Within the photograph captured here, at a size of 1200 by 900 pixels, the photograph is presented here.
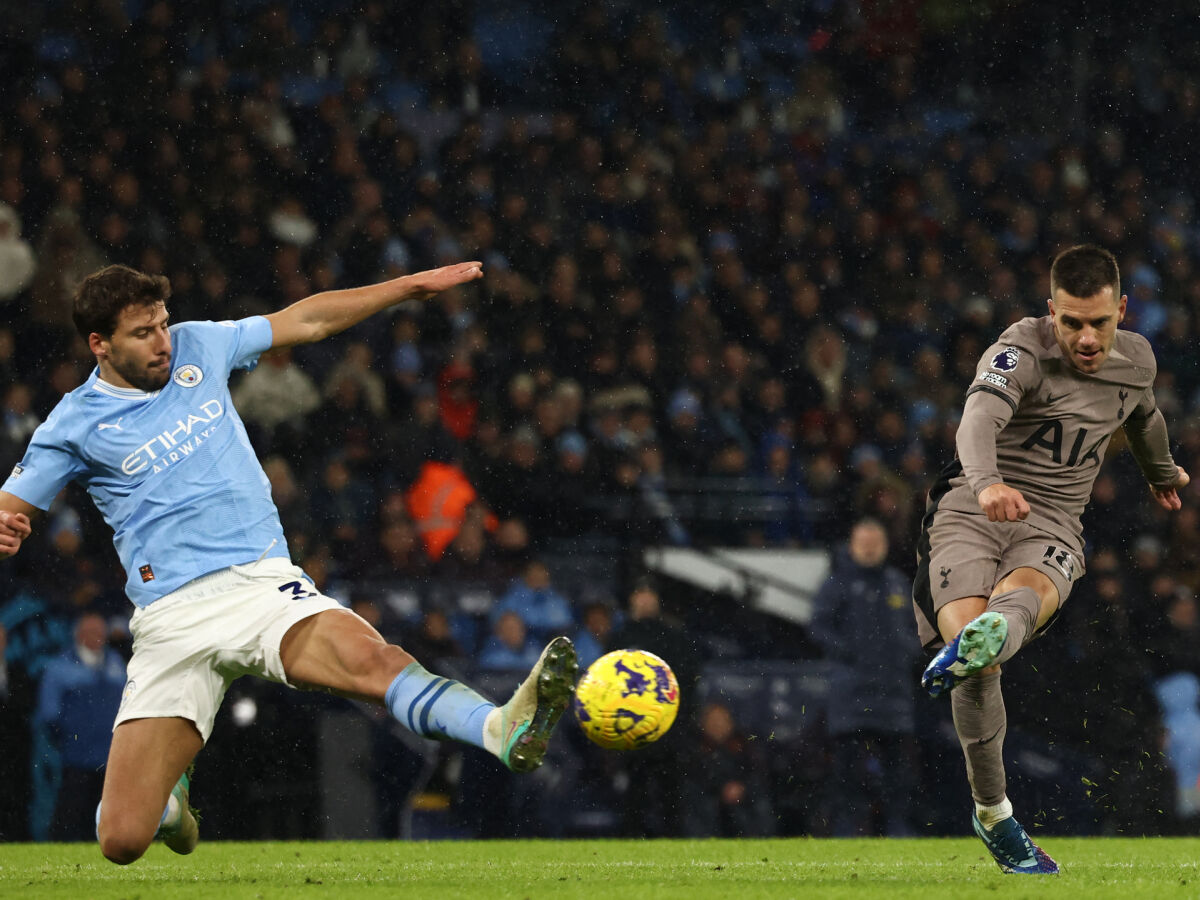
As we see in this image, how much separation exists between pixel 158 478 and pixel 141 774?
0.93 metres

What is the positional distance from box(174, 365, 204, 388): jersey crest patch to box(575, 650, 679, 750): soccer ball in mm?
1624

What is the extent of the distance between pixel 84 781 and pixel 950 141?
9027 millimetres

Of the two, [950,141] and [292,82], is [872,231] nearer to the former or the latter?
[950,141]

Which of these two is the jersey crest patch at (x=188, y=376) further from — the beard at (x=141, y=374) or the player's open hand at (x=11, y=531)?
the player's open hand at (x=11, y=531)

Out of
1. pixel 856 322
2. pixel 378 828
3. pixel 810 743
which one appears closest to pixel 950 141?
pixel 856 322

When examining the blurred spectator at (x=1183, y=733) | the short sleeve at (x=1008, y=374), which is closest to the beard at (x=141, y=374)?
the short sleeve at (x=1008, y=374)

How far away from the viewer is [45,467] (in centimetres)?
519

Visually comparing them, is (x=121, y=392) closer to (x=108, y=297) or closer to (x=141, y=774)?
(x=108, y=297)

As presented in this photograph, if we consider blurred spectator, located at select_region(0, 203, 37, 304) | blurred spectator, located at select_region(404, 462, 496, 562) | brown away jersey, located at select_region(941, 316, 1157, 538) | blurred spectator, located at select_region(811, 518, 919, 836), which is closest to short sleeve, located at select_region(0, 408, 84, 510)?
brown away jersey, located at select_region(941, 316, 1157, 538)

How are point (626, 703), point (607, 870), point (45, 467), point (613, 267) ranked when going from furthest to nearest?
point (613, 267)
point (607, 870)
point (45, 467)
point (626, 703)

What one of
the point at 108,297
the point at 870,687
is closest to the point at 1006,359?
the point at 108,297

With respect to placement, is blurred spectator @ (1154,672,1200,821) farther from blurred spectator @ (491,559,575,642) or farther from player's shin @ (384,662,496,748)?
player's shin @ (384,662,496,748)

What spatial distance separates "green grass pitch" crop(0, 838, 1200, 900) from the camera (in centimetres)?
523

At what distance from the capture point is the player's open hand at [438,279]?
5.35 metres
